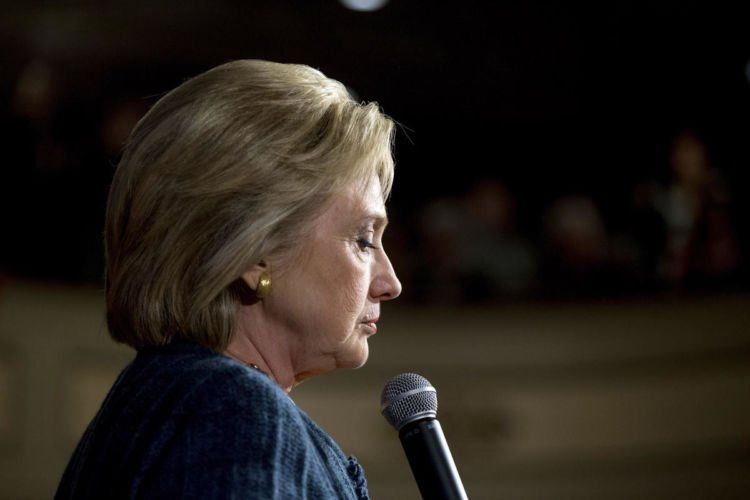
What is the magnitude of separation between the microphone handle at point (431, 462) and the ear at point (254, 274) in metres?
0.23

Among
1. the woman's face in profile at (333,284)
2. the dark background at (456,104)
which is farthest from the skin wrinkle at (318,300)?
the dark background at (456,104)

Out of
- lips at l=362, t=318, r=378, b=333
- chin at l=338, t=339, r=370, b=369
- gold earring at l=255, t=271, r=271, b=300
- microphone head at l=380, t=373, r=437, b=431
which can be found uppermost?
gold earring at l=255, t=271, r=271, b=300

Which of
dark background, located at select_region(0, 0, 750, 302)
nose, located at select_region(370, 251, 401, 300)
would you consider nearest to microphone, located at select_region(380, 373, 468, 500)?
nose, located at select_region(370, 251, 401, 300)

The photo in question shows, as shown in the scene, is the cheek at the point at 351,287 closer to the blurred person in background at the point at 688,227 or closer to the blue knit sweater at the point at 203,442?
the blue knit sweater at the point at 203,442

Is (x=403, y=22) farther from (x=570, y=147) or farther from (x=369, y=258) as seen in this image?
(x=369, y=258)

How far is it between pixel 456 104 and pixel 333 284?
17.0 feet

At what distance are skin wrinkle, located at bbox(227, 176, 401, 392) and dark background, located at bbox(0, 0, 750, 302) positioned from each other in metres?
3.27

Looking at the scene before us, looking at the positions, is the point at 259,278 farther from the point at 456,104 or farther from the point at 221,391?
the point at 456,104

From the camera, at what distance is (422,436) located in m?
1.10

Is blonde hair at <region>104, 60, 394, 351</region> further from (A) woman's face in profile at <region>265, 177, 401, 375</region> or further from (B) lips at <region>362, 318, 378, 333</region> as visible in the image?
(B) lips at <region>362, 318, 378, 333</region>

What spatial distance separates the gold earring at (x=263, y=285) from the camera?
1.12 meters

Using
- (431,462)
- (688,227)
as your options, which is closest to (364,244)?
(431,462)

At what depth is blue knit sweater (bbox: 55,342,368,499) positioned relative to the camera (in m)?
0.91

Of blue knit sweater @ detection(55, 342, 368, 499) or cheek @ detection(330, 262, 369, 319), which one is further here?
cheek @ detection(330, 262, 369, 319)
